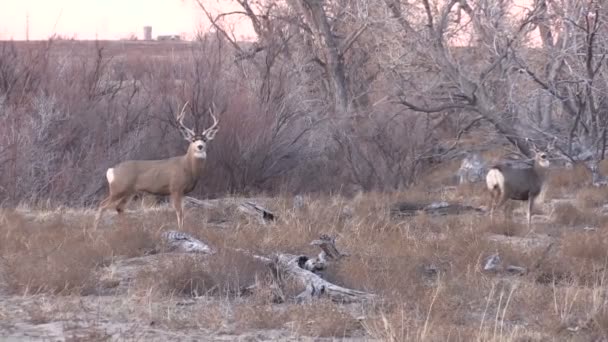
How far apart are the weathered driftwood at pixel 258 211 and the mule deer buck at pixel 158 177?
77 centimetres

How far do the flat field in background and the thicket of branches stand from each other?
13.6 ft

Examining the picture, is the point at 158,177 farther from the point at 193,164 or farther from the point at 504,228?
the point at 504,228

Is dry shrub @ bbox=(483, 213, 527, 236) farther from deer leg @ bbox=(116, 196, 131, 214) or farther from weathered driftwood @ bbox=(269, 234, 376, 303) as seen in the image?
deer leg @ bbox=(116, 196, 131, 214)

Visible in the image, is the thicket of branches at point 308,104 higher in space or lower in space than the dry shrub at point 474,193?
higher

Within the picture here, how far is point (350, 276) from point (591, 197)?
8.38 meters

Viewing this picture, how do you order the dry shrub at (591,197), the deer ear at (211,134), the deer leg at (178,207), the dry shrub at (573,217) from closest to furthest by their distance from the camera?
1. the deer leg at (178,207)
2. the deer ear at (211,134)
3. the dry shrub at (573,217)
4. the dry shrub at (591,197)

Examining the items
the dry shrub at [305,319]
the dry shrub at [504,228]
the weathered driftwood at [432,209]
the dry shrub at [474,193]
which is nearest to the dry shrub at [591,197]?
the dry shrub at [474,193]

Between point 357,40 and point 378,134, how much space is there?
6136mm

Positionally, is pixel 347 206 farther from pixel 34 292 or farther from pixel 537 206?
pixel 34 292

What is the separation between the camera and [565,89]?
1900 cm

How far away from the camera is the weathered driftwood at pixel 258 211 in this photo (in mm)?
13203

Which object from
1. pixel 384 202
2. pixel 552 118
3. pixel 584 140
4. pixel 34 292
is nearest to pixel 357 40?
pixel 552 118

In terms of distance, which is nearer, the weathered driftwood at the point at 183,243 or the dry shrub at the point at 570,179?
the weathered driftwood at the point at 183,243

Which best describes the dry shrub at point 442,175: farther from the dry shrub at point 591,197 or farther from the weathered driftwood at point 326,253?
the weathered driftwood at point 326,253
